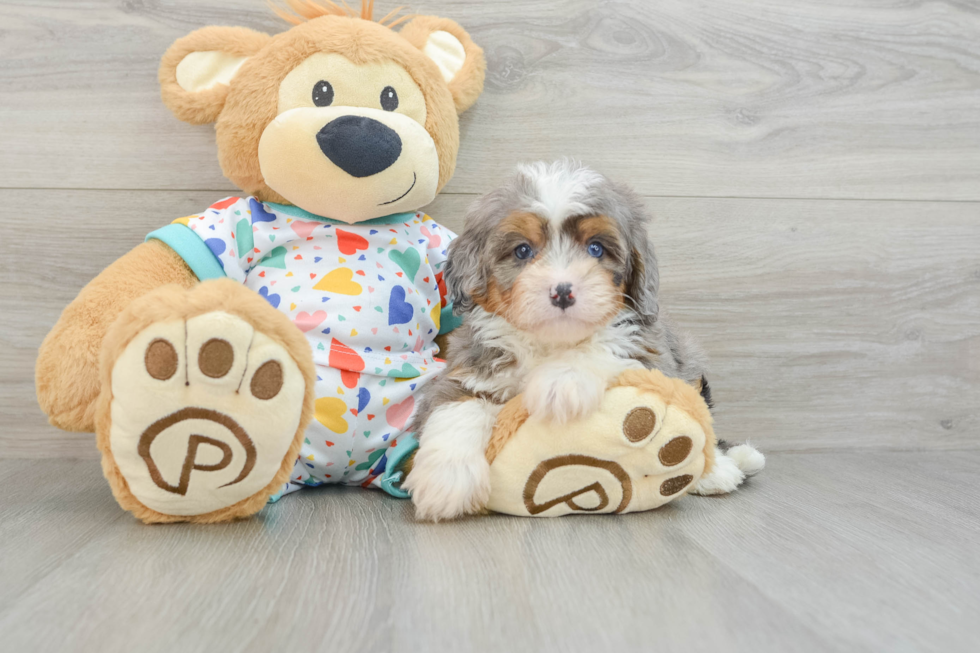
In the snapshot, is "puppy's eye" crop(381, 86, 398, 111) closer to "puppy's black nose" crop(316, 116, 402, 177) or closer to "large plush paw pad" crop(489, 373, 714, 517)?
"puppy's black nose" crop(316, 116, 402, 177)

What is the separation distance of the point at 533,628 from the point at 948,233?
6.19 ft

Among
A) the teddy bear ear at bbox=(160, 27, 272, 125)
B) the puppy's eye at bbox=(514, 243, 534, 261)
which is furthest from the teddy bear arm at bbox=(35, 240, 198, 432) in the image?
the puppy's eye at bbox=(514, 243, 534, 261)

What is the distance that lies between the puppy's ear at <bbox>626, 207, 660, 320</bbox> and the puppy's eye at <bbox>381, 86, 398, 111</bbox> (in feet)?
1.86

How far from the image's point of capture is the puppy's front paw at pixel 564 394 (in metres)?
1.24

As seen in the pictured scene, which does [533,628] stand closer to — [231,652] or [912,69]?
[231,652]

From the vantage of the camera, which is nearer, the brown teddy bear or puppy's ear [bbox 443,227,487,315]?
the brown teddy bear

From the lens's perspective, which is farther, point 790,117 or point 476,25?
point 790,117

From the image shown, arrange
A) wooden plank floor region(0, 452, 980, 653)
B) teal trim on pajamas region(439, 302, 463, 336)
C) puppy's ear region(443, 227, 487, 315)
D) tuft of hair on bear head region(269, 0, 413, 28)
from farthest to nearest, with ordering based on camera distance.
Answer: teal trim on pajamas region(439, 302, 463, 336) < tuft of hair on bear head region(269, 0, 413, 28) < puppy's ear region(443, 227, 487, 315) < wooden plank floor region(0, 452, 980, 653)

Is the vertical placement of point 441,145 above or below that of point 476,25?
below

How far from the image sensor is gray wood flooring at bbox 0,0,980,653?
1.14 metres

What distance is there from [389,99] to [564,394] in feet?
2.47

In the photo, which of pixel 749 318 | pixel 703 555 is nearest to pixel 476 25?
pixel 749 318

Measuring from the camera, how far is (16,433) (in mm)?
1865

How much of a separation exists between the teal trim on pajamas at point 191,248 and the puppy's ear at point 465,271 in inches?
19.6
